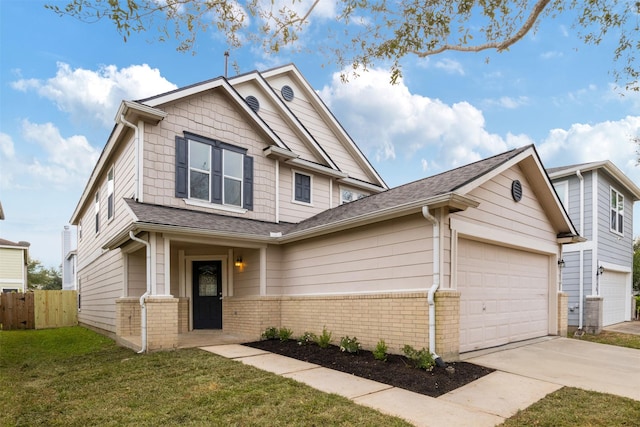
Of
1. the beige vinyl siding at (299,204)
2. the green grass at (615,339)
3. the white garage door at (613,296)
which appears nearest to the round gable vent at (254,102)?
the beige vinyl siding at (299,204)

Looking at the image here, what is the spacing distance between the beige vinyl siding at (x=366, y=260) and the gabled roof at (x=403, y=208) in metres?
0.30

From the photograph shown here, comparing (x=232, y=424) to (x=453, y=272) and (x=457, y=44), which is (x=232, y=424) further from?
(x=457, y=44)

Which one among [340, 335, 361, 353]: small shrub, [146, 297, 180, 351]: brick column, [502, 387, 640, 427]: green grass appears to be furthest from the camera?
[146, 297, 180, 351]: brick column

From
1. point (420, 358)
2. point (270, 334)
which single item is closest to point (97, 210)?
point (270, 334)

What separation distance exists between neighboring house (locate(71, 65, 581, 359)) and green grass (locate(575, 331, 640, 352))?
1.68 metres

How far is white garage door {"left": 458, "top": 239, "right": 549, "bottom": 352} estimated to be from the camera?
291 inches

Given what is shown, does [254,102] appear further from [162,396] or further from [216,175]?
[162,396]

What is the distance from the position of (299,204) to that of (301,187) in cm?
63

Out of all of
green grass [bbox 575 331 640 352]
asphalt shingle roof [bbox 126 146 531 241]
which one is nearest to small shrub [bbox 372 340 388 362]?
asphalt shingle roof [bbox 126 146 531 241]

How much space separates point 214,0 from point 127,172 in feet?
19.5

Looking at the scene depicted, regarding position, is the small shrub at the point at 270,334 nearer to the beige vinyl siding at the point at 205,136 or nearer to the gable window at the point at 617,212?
the beige vinyl siding at the point at 205,136

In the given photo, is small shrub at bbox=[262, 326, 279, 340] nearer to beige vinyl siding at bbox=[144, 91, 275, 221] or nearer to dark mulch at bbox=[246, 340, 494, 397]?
dark mulch at bbox=[246, 340, 494, 397]

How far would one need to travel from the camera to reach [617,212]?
50.0ft

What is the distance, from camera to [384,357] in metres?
6.74
